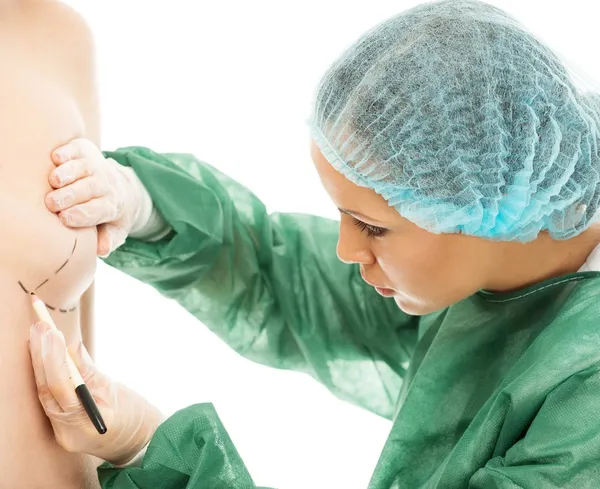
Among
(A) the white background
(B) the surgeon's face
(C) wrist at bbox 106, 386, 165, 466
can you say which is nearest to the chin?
(B) the surgeon's face

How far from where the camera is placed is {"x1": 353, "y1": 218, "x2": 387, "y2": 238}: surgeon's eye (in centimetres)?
128

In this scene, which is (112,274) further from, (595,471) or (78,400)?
(595,471)

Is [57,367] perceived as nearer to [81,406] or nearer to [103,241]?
[81,406]

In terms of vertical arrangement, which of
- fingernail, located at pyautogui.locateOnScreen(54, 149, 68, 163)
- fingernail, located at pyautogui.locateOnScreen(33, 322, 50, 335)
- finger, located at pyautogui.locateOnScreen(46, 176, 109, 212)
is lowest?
fingernail, located at pyautogui.locateOnScreen(33, 322, 50, 335)

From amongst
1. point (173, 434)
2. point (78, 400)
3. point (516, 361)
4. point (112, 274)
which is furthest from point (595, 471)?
point (112, 274)

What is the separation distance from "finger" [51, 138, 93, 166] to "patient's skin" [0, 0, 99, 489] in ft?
0.03

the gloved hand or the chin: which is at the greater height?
the gloved hand

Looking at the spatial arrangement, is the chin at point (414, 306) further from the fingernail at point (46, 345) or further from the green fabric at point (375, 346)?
the fingernail at point (46, 345)

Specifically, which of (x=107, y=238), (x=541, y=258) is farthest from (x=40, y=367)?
(x=541, y=258)

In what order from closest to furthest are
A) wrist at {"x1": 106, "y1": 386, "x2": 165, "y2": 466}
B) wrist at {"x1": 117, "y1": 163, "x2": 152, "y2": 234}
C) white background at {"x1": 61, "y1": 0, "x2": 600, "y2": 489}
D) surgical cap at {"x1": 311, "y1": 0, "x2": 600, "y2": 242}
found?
surgical cap at {"x1": 311, "y1": 0, "x2": 600, "y2": 242}
wrist at {"x1": 106, "y1": 386, "x2": 165, "y2": 466}
wrist at {"x1": 117, "y1": 163, "x2": 152, "y2": 234}
white background at {"x1": 61, "y1": 0, "x2": 600, "y2": 489}

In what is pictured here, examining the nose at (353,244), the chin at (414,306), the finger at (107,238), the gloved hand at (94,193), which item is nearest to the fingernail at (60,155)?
the gloved hand at (94,193)

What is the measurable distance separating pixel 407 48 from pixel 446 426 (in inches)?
23.9

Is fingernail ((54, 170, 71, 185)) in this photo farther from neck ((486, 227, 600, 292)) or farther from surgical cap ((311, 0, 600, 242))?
neck ((486, 227, 600, 292))

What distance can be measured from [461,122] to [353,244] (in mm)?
257
